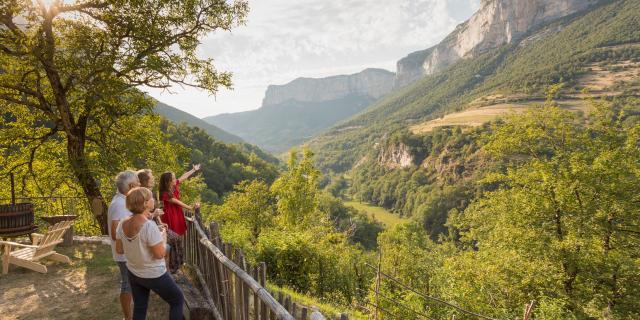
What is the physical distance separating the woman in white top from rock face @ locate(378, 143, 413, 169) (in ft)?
388

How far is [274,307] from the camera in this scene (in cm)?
300

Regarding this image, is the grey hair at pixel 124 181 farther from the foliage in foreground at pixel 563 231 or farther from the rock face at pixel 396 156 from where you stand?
the rock face at pixel 396 156

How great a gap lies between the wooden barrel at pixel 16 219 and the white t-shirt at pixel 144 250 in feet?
24.4

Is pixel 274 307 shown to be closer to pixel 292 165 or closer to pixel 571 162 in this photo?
pixel 571 162

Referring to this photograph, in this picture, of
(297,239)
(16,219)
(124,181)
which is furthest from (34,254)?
(297,239)

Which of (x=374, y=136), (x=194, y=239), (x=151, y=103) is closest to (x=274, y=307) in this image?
(x=194, y=239)

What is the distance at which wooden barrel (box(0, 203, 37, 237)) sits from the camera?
27.9 feet

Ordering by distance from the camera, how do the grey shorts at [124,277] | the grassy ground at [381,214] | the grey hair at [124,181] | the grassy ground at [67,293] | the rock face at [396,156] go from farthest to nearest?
the rock face at [396,156] < the grassy ground at [381,214] < the grassy ground at [67,293] < the grey shorts at [124,277] < the grey hair at [124,181]

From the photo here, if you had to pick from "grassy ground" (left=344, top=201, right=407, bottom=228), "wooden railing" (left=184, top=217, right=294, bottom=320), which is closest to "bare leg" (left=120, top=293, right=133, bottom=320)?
"wooden railing" (left=184, top=217, right=294, bottom=320)

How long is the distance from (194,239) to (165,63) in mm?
5692

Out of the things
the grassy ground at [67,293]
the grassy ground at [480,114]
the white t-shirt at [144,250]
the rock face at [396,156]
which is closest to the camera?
the white t-shirt at [144,250]

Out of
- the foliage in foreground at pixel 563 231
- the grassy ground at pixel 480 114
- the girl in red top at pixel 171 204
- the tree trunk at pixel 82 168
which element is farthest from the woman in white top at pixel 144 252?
the grassy ground at pixel 480 114

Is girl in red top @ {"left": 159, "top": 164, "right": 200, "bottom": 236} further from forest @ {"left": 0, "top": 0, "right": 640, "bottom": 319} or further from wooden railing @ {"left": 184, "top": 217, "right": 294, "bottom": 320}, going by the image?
forest @ {"left": 0, "top": 0, "right": 640, "bottom": 319}

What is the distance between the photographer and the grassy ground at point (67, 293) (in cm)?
582
